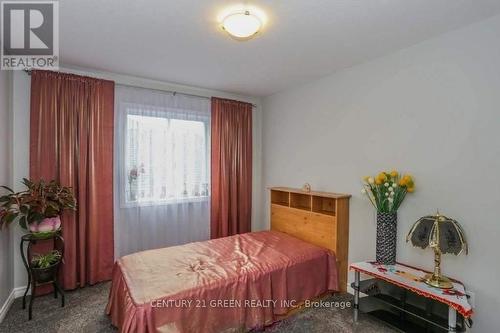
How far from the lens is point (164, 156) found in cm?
340

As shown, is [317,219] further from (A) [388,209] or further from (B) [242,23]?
(B) [242,23]

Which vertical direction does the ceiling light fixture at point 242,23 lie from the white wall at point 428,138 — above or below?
above

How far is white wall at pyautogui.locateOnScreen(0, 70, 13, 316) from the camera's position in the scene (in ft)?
7.61

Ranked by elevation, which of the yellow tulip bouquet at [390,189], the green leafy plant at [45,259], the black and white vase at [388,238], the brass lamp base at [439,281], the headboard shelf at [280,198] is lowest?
the green leafy plant at [45,259]

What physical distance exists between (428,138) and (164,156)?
9.62 ft

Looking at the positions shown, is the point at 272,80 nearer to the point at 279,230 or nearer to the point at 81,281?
the point at 279,230

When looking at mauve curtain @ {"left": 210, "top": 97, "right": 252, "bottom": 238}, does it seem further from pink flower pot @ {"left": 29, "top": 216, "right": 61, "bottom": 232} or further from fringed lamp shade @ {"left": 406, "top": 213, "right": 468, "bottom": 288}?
fringed lamp shade @ {"left": 406, "top": 213, "right": 468, "bottom": 288}

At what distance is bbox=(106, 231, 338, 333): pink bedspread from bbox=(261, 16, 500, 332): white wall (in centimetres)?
70

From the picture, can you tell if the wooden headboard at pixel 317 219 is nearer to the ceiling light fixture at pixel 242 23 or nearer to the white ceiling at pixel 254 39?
the white ceiling at pixel 254 39

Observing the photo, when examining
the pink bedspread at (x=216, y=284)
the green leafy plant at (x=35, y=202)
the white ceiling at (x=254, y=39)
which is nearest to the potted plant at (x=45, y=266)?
the green leafy plant at (x=35, y=202)

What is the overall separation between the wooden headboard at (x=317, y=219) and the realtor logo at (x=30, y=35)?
113 inches

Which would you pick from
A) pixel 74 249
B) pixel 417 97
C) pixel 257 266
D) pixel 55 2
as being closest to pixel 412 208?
pixel 417 97

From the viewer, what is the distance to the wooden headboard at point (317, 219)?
2.81 metres

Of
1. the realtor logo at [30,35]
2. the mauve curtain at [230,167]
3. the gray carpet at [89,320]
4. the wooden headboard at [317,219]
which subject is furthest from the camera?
the mauve curtain at [230,167]
